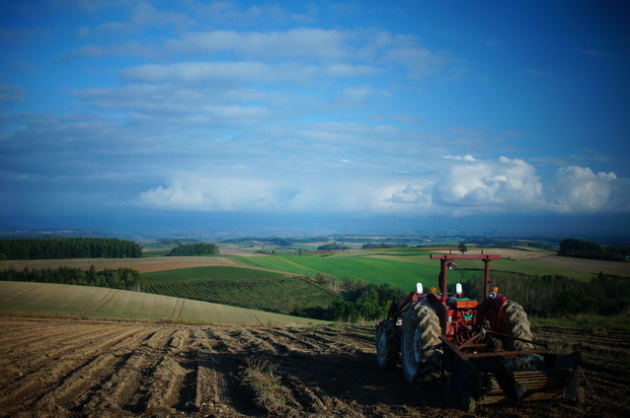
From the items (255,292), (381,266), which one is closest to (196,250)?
(255,292)

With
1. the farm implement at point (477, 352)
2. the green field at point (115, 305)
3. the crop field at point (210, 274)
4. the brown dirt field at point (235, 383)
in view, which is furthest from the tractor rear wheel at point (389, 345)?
the crop field at point (210, 274)

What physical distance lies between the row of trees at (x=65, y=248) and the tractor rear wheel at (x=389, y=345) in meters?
60.2

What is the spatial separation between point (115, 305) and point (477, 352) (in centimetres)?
2924

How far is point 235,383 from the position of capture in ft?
24.6


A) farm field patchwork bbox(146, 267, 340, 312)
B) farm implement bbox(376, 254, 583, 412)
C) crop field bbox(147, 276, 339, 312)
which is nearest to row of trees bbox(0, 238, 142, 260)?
farm field patchwork bbox(146, 267, 340, 312)

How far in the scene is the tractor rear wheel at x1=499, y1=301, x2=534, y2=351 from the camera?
21.9 feet

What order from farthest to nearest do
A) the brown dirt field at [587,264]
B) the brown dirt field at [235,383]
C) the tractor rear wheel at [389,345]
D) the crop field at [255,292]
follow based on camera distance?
the crop field at [255,292] < the brown dirt field at [587,264] < the tractor rear wheel at [389,345] < the brown dirt field at [235,383]

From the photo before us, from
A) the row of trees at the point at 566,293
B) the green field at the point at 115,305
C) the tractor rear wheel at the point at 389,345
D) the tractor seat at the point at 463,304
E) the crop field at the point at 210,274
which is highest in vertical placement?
the tractor seat at the point at 463,304

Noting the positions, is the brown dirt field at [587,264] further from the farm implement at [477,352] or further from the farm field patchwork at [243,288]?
the farm field patchwork at [243,288]

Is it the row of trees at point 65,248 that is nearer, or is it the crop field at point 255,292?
the crop field at point 255,292

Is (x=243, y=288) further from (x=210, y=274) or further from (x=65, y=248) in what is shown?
(x=65, y=248)

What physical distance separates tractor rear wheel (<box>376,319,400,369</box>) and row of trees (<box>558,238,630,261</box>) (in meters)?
24.1

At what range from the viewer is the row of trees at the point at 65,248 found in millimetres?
54656

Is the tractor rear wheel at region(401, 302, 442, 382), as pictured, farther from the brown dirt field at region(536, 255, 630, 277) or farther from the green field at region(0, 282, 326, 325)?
the brown dirt field at region(536, 255, 630, 277)
